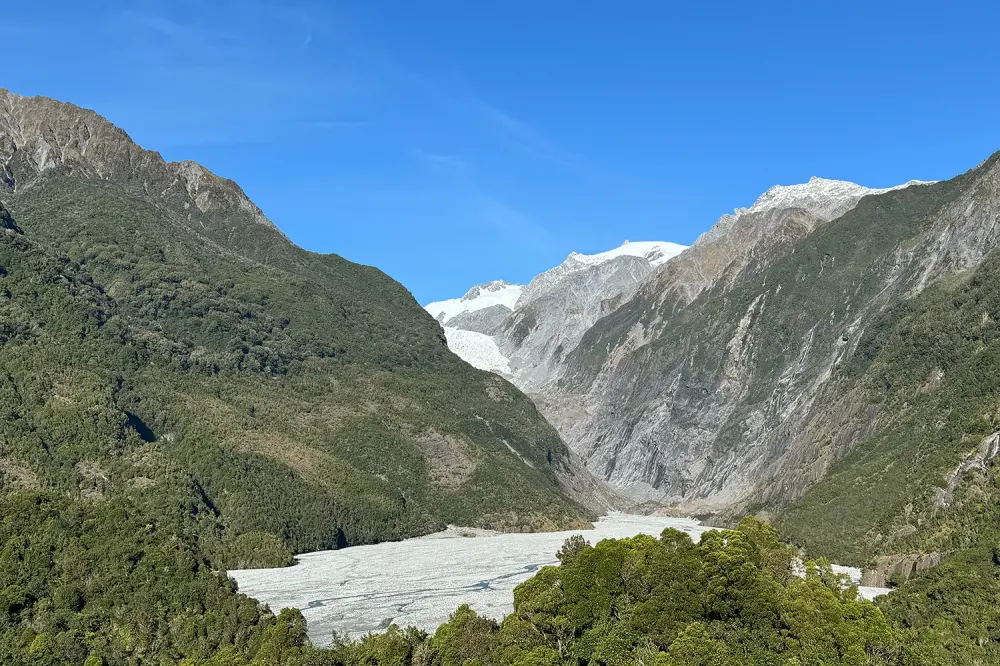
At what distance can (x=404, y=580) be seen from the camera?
4656 inches

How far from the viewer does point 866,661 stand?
5809cm

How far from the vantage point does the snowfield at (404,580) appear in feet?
300

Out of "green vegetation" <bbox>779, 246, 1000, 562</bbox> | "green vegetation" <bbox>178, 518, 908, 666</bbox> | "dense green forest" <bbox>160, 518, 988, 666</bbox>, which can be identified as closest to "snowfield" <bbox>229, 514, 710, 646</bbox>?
"dense green forest" <bbox>160, 518, 988, 666</bbox>

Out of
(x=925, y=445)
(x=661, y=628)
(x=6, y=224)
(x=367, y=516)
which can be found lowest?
(x=661, y=628)

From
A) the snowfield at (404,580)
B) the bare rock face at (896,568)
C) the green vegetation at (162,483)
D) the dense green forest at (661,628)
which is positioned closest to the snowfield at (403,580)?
the snowfield at (404,580)

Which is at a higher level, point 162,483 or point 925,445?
point 162,483

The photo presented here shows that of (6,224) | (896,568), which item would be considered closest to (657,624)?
(896,568)

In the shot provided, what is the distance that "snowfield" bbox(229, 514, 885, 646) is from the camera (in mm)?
91500

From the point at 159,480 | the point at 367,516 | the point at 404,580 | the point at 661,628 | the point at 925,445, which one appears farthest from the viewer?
the point at 367,516

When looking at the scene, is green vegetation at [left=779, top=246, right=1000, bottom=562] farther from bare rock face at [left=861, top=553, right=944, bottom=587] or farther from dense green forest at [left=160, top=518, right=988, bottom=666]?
dense green forest at [left=160, top=518, right=988, bottom=666]

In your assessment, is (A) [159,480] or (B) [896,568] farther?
(A) [159,480]

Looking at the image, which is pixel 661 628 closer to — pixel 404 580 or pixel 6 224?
pixel 404 580

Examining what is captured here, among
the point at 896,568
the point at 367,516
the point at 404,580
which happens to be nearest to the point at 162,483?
the point at 367,516

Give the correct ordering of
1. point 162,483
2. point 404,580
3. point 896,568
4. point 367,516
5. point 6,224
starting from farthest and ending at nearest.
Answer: point 6,224 → point 367,516 → point 162,483 → point 404,580 → point 896,568
